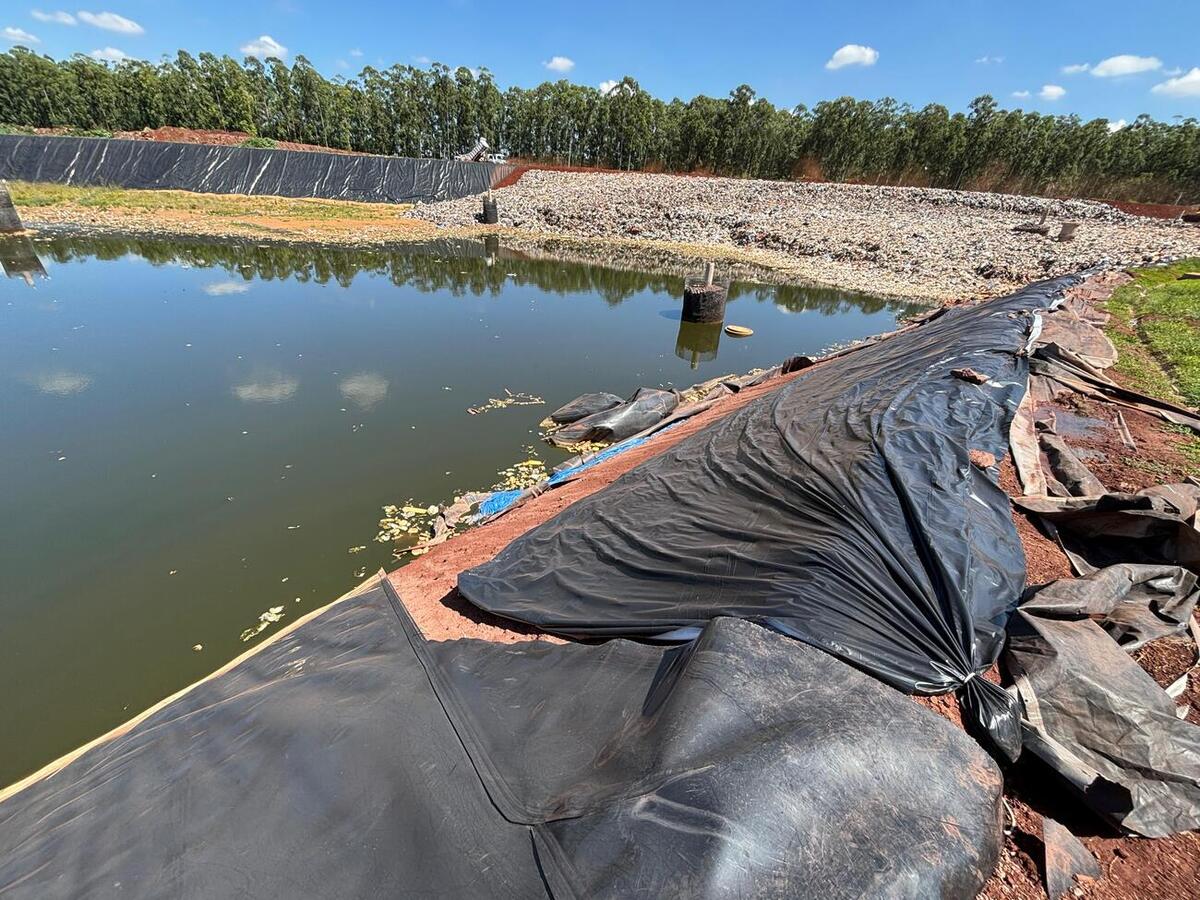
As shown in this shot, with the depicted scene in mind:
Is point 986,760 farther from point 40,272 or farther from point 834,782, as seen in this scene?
point 40,272

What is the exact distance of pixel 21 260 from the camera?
15.0 m

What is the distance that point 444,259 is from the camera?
19203 mm

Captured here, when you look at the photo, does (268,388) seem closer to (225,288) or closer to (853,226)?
(225,288)

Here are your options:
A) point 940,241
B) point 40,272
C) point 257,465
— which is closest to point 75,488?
point 257,465

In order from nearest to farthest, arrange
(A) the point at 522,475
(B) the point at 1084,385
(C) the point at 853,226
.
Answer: (B) the point at 1084,385, (A) the point at 522,475, (C) the point at 853,226

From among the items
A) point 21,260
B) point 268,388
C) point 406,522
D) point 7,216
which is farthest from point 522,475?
point 7,216

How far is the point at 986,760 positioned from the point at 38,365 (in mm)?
13699

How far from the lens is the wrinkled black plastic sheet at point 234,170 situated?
87.7 feet

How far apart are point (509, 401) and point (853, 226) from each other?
23.9m

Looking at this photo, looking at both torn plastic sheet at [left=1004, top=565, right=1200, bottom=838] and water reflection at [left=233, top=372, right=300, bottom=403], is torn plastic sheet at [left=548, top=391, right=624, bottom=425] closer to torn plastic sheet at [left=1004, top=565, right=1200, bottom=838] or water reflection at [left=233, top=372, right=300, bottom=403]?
water reflection at [left=233, top=372, right=300, bottom=403]

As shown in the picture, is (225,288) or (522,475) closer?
Answer: (522,475)

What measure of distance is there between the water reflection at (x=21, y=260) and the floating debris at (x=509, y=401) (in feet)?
47.2

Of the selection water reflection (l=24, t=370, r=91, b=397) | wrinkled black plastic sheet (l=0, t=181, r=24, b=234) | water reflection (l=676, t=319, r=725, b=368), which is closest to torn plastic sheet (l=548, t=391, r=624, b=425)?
water reflection (l=676, t=319, r=725, b=368)

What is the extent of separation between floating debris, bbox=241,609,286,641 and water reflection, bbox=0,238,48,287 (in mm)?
15924
